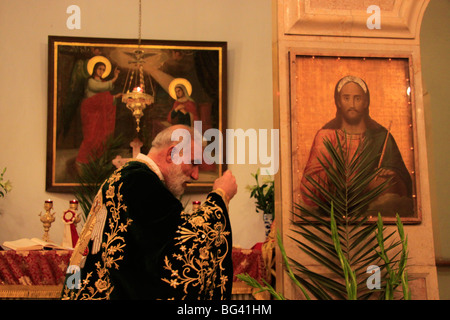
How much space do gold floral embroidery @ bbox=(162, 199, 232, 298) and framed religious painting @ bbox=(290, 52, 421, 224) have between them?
3.18 feet

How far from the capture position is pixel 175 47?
636cm

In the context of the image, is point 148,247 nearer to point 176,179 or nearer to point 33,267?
point 176,179

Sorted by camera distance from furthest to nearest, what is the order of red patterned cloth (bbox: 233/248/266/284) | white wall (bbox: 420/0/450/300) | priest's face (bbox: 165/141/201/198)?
white wall (bbox: 420/0/450/300) → red patterned cloth (bbox: 233/248/266/284) → priest's face (bbox: 165/141/201/198)

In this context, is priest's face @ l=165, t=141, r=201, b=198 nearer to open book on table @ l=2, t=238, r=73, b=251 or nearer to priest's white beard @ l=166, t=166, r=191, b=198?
priest's white beard @ l=166, t=166, r=191, b=198

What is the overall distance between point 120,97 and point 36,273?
300 cm

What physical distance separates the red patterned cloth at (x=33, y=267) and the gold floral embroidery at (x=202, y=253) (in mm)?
1560

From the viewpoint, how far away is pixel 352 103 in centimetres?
365

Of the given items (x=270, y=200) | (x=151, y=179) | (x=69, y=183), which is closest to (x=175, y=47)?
(x=69, y=183)

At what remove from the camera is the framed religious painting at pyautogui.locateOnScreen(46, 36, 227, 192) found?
238 inches

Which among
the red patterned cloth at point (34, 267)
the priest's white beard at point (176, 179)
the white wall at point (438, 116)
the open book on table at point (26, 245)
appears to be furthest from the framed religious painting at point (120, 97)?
the priest's white beard at point (176, 179)

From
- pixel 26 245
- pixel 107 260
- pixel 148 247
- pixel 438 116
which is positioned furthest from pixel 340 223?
pixel 438 116

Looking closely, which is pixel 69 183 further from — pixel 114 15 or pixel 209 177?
pixel 114 15

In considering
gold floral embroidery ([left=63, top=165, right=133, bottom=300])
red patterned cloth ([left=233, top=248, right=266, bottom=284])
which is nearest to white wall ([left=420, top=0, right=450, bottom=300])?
red patterned cloth ([left=233, top=248, right=266, bottom=284])

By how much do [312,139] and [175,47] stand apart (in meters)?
3.31
